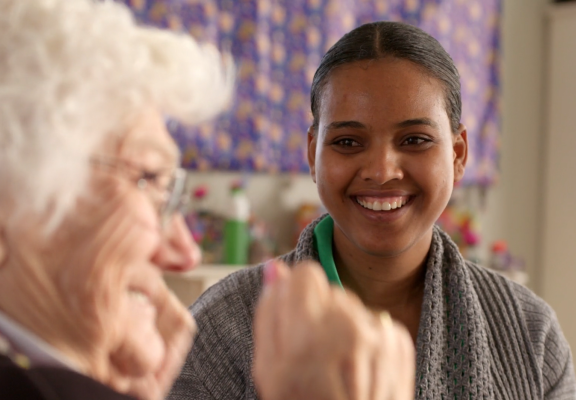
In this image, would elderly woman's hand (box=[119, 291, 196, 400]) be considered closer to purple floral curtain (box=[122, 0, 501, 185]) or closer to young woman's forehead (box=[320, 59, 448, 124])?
young woman's forehead (box=[320, 59, 448, 124])

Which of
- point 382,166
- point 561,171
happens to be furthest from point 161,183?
point 561,171

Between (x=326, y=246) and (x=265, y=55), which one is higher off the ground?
(x=265, y=55)

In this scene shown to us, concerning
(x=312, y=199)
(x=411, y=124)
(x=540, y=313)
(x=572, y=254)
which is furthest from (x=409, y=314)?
(x=572, y=254)

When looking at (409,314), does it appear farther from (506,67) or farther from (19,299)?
(506,67)

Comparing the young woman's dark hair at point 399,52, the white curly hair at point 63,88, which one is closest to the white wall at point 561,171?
the young woman's dark hair at point 399,52

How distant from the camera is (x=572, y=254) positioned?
3912 mm

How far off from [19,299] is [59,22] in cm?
29

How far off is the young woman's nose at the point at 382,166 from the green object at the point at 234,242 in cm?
147

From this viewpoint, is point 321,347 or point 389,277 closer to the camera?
point 321,347

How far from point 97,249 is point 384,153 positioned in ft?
2.46

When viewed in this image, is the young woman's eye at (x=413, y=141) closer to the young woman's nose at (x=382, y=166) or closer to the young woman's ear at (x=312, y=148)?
the young woman's nose at (x=382, y=166)

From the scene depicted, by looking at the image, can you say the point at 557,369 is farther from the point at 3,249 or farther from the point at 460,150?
the point at 3,249

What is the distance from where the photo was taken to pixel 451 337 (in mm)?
1414

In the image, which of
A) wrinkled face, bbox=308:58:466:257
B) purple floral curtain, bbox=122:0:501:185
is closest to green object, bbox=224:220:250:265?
purple floral curtain, bbox=122:0:501:185
